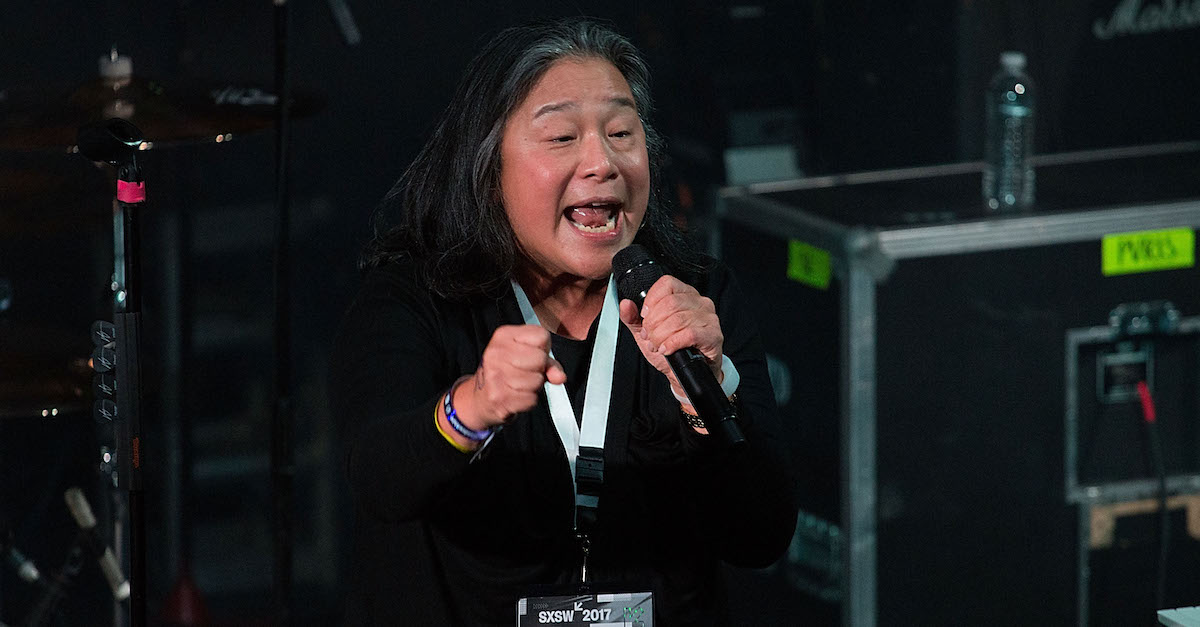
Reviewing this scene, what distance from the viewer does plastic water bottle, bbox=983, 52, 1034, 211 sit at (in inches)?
131

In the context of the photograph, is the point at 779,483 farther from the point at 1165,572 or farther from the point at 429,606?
the point at 1165,572

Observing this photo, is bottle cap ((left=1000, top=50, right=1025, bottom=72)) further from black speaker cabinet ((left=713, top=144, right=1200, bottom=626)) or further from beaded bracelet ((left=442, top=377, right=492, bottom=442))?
beaded bracelet ((left=442, top=377, right=492, bottom=442))

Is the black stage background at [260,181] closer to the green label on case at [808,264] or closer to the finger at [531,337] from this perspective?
the green label on case at [808,264]

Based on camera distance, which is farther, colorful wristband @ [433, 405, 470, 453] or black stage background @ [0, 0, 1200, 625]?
black stage background @ [0, 0, 1200, 625]

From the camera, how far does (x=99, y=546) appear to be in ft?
10.4

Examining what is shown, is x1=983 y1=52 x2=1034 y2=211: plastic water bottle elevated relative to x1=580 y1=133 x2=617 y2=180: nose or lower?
elevated

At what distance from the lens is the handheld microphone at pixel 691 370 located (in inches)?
64.6

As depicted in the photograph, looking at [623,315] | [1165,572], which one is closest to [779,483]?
[623,315]

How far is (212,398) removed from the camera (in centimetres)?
345

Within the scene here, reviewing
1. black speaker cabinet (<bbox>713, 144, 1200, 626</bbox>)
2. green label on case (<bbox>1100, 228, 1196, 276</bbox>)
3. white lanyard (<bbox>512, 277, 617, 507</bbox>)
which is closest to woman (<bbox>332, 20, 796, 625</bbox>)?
white lanyard (<bbox>512, 277, 617, 507</bbox>)

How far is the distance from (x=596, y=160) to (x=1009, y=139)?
6.08 feet

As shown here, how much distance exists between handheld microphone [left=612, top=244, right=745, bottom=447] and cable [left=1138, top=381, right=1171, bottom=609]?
167 cm

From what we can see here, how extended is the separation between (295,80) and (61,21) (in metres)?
0.49

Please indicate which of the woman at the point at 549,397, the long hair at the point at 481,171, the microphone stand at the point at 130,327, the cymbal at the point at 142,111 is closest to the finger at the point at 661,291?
the woman at the point at 549,397
